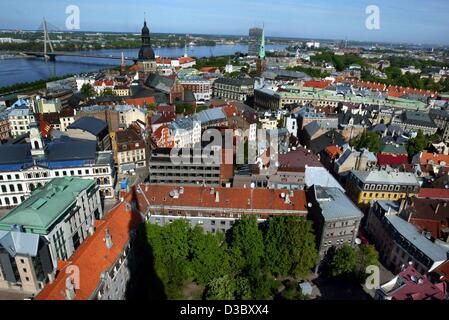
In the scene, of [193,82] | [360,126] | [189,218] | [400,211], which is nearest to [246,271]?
[189,218]

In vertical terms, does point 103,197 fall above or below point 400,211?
below

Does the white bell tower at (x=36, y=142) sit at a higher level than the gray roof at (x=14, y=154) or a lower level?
higher

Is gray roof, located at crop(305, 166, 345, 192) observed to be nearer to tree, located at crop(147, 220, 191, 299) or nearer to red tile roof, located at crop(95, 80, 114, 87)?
tree, located at crop(147, 220, 191, 299)

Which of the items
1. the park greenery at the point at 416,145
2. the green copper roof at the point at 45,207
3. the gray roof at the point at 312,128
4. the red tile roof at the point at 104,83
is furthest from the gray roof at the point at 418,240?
the red tile roof at the point at 104,83

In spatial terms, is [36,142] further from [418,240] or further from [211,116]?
[418,240]

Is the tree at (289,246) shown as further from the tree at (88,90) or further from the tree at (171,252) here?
the tree at (88,90)

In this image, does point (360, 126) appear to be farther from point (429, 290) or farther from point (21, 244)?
point (21, 244)
